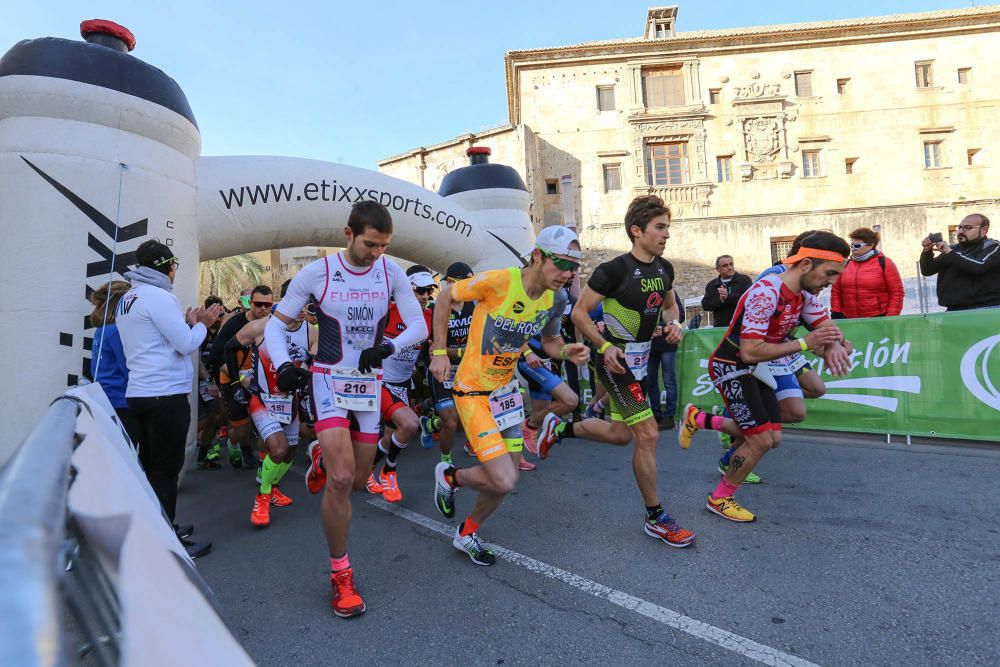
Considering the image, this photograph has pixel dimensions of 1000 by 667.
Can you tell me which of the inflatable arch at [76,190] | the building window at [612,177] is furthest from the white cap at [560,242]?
the building window at [612,177]

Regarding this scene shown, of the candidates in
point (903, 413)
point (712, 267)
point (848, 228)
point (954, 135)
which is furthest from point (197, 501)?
point (954, 135)

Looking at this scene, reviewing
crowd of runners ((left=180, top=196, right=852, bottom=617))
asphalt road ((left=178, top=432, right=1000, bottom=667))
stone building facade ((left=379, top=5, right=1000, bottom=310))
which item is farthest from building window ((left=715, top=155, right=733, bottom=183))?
crowd of runners ((left=180, top=196, right=852, bottom=617))

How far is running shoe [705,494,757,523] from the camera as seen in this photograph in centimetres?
384

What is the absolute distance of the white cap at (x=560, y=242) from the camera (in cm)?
334

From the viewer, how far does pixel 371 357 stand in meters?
3.12

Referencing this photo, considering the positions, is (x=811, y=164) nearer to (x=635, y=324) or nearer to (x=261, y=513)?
(x=635, y=324)

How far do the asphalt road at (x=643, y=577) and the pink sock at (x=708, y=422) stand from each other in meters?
0.58

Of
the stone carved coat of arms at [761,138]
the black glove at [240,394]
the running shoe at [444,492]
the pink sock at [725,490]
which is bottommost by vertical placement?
the pink sock at [725,490]

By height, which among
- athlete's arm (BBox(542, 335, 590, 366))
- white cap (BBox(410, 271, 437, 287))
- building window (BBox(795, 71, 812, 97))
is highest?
building window (BBox(795, 71, 812, 97))

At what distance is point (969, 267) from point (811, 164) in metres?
26.7

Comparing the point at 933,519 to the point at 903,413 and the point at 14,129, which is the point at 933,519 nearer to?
the point at 903,413

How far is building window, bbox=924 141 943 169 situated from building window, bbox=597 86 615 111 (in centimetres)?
1641

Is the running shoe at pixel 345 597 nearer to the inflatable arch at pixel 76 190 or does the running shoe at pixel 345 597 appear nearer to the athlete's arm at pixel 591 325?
the athlete's arm at pixel 591 325

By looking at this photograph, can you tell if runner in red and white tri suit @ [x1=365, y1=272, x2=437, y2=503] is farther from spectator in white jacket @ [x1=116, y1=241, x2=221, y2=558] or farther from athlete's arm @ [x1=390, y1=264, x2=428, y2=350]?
spectator in white jacket @ [x1=116, y1=241, x2=221, y2=558]
